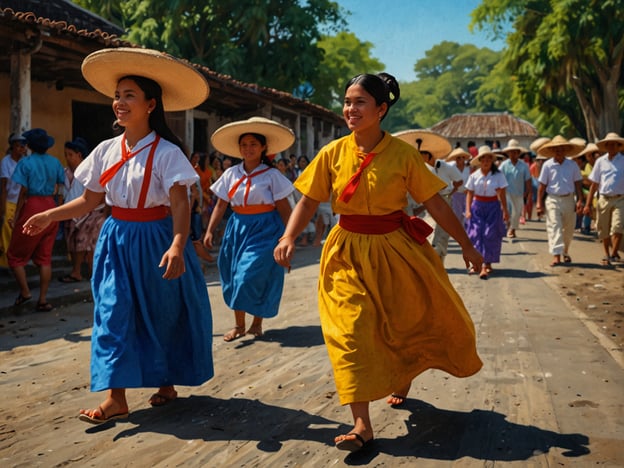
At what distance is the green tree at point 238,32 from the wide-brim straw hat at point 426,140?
69.6ft

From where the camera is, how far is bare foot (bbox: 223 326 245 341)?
21.5 feet

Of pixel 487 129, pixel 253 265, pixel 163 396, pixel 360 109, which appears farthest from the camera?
pixel 487 129

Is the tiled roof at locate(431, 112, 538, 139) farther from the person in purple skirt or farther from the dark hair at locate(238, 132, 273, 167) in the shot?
the dark hair at locate(238, 132, 273, 167)

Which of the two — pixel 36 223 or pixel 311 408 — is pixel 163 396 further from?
pixel 36 223

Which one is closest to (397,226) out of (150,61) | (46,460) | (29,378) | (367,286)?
(367,286)

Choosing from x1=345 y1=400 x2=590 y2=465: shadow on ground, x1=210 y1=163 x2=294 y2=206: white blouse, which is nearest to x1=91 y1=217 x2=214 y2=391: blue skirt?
x1=345 y1=400 x2=590 y2=465: shadow on ground

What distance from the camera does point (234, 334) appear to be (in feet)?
21.7

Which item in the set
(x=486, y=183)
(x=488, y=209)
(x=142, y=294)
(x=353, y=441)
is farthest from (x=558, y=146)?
(x=353, y=441)

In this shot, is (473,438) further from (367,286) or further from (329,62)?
(329,62)

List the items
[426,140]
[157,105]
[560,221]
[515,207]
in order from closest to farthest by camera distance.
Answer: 1. [157,105]
2. [426,140]
3. [560,221]
4. [515,207]

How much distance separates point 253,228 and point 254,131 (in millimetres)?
955

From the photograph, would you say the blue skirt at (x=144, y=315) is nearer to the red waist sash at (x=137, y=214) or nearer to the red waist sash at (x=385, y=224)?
the red waist sash at (x=137, y=214)

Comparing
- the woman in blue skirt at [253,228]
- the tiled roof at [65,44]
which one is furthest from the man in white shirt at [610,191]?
the tiled roof at [65,44]

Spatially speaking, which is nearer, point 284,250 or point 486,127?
point 284,250
